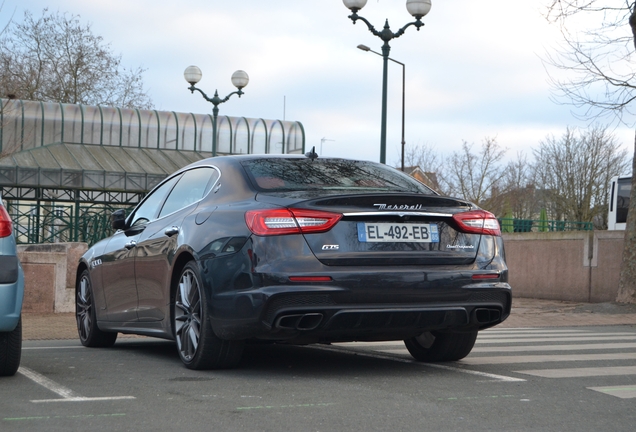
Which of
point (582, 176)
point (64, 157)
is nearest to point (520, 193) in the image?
point (582, 176)

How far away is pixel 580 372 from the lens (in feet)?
21.0

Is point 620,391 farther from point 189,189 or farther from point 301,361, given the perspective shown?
point 189,189

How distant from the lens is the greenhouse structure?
36.1 metres

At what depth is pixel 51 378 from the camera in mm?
6062

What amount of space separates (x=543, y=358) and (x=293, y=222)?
8.59ft

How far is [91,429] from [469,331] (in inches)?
121

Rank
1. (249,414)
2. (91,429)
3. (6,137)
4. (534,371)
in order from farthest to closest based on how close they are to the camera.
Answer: (6,137), (534,371), (249,414), (91,429)

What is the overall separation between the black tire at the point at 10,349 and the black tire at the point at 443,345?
283cm

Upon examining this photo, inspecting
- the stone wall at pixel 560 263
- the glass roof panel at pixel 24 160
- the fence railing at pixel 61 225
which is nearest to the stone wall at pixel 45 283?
the stone wall at pixel 560 263

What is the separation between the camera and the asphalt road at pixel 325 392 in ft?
14.8

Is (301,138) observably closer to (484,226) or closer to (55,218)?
(55,218)

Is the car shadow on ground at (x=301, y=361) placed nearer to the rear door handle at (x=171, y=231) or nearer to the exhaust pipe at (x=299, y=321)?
the exhaust pipe at (x=299, y=321)

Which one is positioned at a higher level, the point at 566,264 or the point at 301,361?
the point at 566,264

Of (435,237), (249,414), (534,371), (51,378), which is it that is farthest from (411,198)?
(51,378)
